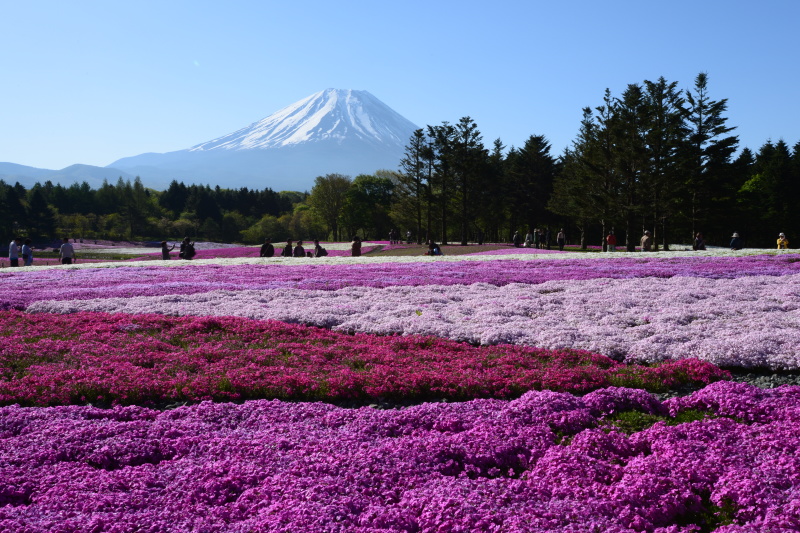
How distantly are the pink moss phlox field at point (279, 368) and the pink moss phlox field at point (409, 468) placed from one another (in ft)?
2.84

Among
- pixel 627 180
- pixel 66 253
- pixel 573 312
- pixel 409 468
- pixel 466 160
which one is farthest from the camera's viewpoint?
pixel 466 160

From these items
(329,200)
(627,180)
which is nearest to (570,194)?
(627,180)

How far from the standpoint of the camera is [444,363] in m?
10.6

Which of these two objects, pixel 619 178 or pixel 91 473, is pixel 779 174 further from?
pixel 91 473

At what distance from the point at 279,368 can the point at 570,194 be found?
62.4 m

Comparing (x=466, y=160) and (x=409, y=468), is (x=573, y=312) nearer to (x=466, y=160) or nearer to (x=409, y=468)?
(x=409, y=468)

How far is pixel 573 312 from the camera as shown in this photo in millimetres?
15602

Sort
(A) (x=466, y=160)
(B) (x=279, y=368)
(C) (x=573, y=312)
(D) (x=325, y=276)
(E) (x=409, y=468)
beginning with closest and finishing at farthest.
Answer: (E) (x=409, y=468) < (B) (x=279, y=368) < (C) (x=573, y=312) < (D) (x=325, y=276) < (A) (x=466, y=160)

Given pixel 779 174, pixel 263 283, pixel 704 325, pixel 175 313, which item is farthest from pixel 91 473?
pixel 779 174

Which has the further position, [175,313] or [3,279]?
[3,279]

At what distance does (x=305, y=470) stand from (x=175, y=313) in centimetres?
1232

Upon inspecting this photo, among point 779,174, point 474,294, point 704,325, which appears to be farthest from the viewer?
point 779,174

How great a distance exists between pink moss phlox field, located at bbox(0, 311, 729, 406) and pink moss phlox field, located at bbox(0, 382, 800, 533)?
0.87 meters

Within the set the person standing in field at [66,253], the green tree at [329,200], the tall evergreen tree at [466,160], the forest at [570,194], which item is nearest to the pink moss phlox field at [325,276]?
the person standing in field at [66,253]
